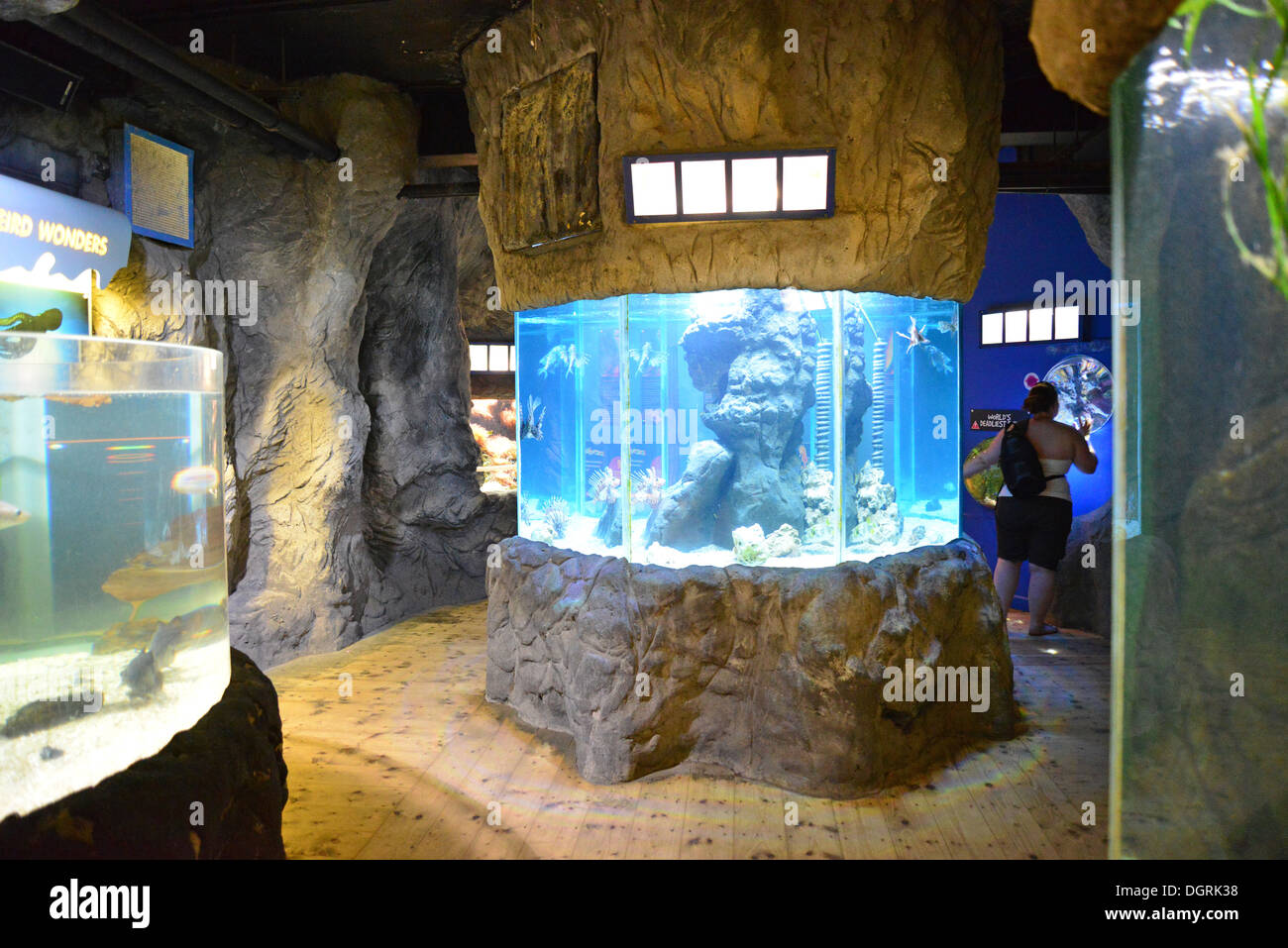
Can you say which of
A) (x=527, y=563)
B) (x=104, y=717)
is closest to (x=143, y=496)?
(x=104, y=717)

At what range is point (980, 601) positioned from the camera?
217 inches

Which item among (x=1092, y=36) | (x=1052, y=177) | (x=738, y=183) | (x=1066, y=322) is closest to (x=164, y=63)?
(x=738, y=183)

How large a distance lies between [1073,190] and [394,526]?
24.0 feet

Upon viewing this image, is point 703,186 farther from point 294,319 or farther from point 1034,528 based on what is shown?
point 294,319

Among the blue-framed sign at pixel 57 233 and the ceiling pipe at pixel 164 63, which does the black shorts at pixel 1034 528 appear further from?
the blue-framed sign at pixel 57 233

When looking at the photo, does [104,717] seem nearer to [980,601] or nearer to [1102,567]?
[980,601]

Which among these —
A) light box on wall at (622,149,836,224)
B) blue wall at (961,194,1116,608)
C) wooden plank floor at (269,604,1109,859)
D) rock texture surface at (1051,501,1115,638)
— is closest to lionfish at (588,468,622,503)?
wooden plank floor at (269,604,1109,859)

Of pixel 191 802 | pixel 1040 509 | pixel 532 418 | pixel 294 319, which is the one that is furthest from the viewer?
pixel 294 319

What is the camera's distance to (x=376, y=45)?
6.70 metres

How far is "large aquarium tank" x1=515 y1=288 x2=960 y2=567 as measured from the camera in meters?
5.43

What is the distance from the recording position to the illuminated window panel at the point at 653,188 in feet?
16.2

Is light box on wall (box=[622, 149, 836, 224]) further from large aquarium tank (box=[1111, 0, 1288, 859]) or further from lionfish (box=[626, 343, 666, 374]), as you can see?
large aquarium tank (box=[1111, 0, 1288, 859])

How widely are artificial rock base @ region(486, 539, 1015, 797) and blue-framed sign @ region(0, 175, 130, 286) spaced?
3.90m

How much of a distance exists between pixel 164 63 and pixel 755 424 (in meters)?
4.06
